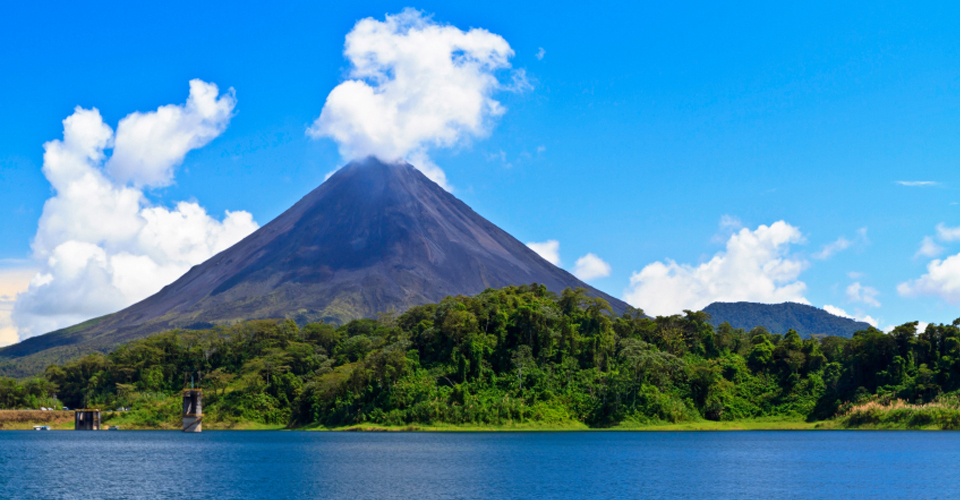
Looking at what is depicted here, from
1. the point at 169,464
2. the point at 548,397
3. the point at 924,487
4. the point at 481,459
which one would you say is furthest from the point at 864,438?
the point at 169,464

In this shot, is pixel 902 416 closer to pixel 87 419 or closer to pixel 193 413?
pixel 193 413

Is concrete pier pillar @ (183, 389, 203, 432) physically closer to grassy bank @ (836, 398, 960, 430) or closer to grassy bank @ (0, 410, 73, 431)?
grassy bank @ (0, 410, 73, 431)

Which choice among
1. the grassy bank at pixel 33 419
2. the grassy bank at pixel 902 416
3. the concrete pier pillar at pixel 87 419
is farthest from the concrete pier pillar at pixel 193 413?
the grassy bank at pixel 902 416

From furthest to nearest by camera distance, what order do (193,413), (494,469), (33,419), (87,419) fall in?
(33,419) < (87,419) < (193,413) < (494,469)

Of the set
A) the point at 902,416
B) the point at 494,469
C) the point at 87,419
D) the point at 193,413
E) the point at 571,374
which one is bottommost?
the point at 902,416

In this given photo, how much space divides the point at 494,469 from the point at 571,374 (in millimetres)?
50027

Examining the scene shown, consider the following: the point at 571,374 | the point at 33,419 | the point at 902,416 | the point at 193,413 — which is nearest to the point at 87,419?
the point at 33,419

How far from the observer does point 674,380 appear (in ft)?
339

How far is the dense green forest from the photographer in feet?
315

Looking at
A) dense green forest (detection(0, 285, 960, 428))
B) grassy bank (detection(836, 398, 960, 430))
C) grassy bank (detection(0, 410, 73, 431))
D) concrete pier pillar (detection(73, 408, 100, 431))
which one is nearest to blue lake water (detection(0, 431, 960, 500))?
grassy bank (detection(836, 398, 960, 430))

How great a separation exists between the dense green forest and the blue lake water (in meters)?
15.6

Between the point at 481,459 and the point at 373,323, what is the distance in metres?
80.6

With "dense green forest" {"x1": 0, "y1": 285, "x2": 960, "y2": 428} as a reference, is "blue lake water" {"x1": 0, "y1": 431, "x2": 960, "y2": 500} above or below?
below

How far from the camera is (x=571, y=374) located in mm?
100688
